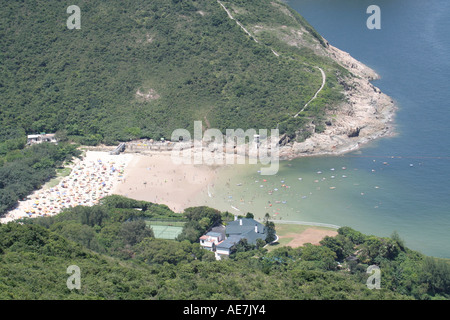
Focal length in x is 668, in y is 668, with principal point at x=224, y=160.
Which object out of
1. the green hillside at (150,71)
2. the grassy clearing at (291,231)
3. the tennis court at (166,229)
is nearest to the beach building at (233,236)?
the grassy clearing at (291,231)

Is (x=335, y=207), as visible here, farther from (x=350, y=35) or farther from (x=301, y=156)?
(x=350, y=35)

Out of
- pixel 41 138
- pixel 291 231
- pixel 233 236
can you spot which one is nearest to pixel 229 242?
pixel 233 236

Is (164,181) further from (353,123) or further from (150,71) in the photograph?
(353,123)

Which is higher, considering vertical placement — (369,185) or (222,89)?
(222,89)

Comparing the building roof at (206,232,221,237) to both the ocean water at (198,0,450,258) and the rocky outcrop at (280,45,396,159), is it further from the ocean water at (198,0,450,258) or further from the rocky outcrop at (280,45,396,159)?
the rocky outcrop at (280,45,396,159)

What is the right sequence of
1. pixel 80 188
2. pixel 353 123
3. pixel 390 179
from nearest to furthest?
pixel 80 188 → pixel 390 179 → pixel 353 123

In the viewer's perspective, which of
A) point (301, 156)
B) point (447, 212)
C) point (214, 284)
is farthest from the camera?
point (301, 156)
